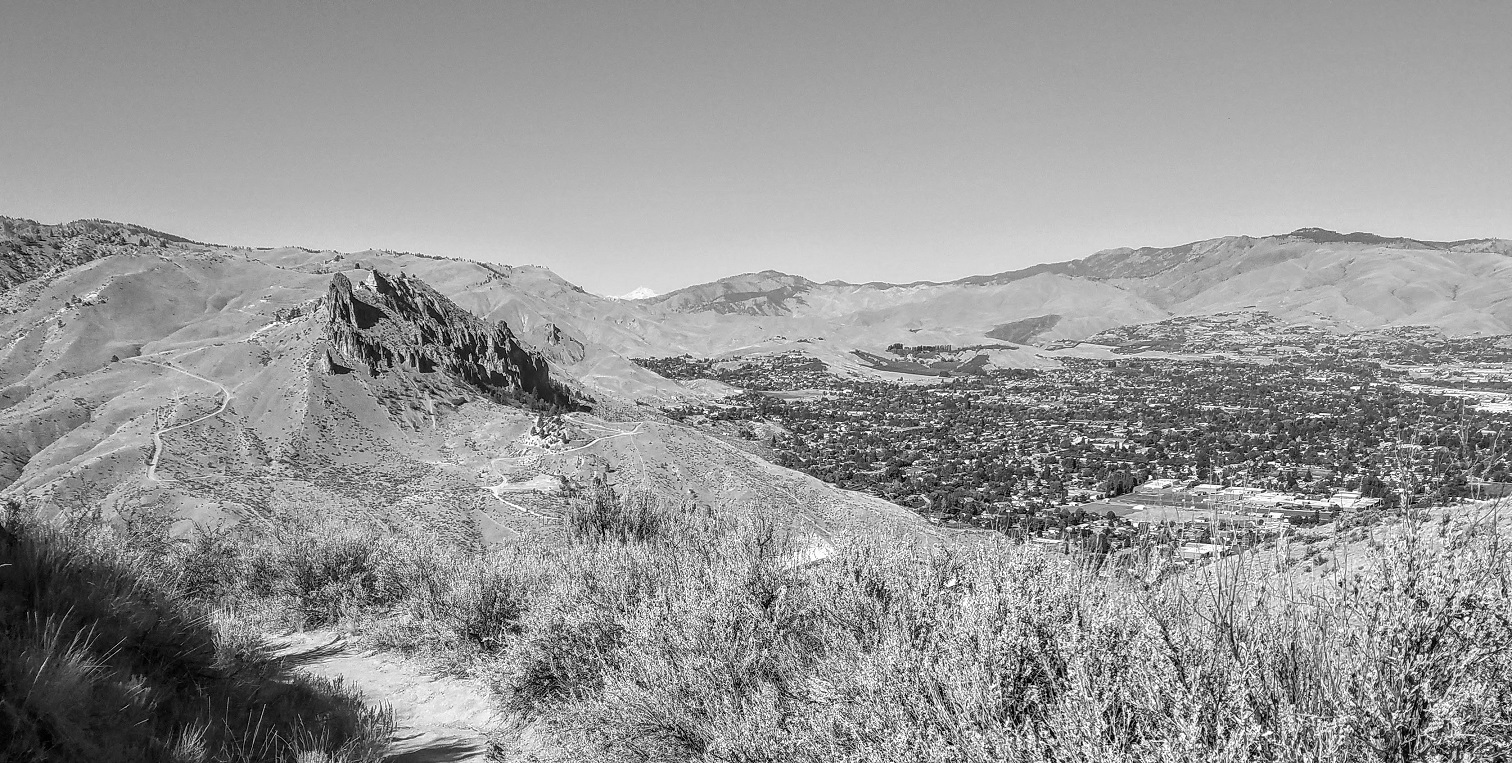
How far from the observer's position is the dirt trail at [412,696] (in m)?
8.27

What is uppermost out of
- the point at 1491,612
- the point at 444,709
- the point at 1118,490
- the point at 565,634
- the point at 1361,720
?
the point at 1491,612

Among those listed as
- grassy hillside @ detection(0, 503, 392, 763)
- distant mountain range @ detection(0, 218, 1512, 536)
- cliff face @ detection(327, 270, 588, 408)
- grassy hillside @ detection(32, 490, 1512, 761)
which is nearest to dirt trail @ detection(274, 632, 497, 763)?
grassy hillside @ detection(32, 490, 1512, 761)

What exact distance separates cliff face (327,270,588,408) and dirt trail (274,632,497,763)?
33.6 metres

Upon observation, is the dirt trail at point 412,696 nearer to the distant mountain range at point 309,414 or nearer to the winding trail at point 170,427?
the distant mountain range at point 309,414

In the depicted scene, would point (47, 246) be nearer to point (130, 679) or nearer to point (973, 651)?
point (130, 679)

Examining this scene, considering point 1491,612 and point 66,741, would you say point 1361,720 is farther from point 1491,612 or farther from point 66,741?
point 66,741

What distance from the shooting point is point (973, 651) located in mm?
4879

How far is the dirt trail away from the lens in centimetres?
A: 827

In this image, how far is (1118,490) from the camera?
47594 mm

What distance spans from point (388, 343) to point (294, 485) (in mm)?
15616

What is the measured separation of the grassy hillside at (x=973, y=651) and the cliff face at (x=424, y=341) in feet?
116

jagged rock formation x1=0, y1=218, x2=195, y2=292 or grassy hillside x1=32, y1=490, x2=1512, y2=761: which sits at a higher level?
jagged rock formation x1=0, y1=218, x2=195, y2=292

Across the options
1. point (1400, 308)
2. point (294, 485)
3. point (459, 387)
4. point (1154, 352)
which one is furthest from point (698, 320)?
point (1400, 308)

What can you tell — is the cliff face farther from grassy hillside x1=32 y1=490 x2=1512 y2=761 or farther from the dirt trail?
grassy hillside x1=32 y1=490 x2=1512 y2=761
